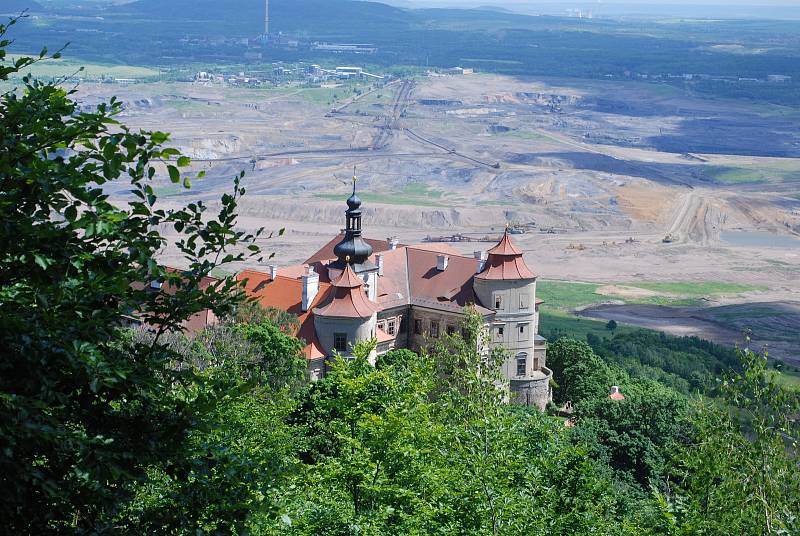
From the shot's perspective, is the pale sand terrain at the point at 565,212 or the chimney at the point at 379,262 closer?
the chimney at the point at 379,262

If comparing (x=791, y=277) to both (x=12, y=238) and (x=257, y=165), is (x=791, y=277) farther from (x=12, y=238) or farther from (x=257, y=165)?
(x=12, y=238)

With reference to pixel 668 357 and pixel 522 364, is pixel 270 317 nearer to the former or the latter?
pixel 522 364

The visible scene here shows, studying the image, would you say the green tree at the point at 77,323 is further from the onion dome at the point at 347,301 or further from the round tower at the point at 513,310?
the round tower at the point at 513,310

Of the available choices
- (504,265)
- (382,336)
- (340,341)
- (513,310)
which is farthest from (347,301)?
(513,310)

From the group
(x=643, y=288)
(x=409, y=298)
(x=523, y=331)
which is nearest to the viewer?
(x=523, y=331)

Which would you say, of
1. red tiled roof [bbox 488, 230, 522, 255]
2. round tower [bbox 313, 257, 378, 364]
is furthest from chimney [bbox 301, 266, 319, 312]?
red tiled roof [bbox 488, 230, 522, 255]

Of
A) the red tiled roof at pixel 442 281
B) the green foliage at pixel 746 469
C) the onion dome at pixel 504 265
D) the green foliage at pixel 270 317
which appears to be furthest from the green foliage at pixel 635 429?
the green foliage at pixel 746 469

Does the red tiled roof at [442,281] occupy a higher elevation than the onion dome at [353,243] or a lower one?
lower
